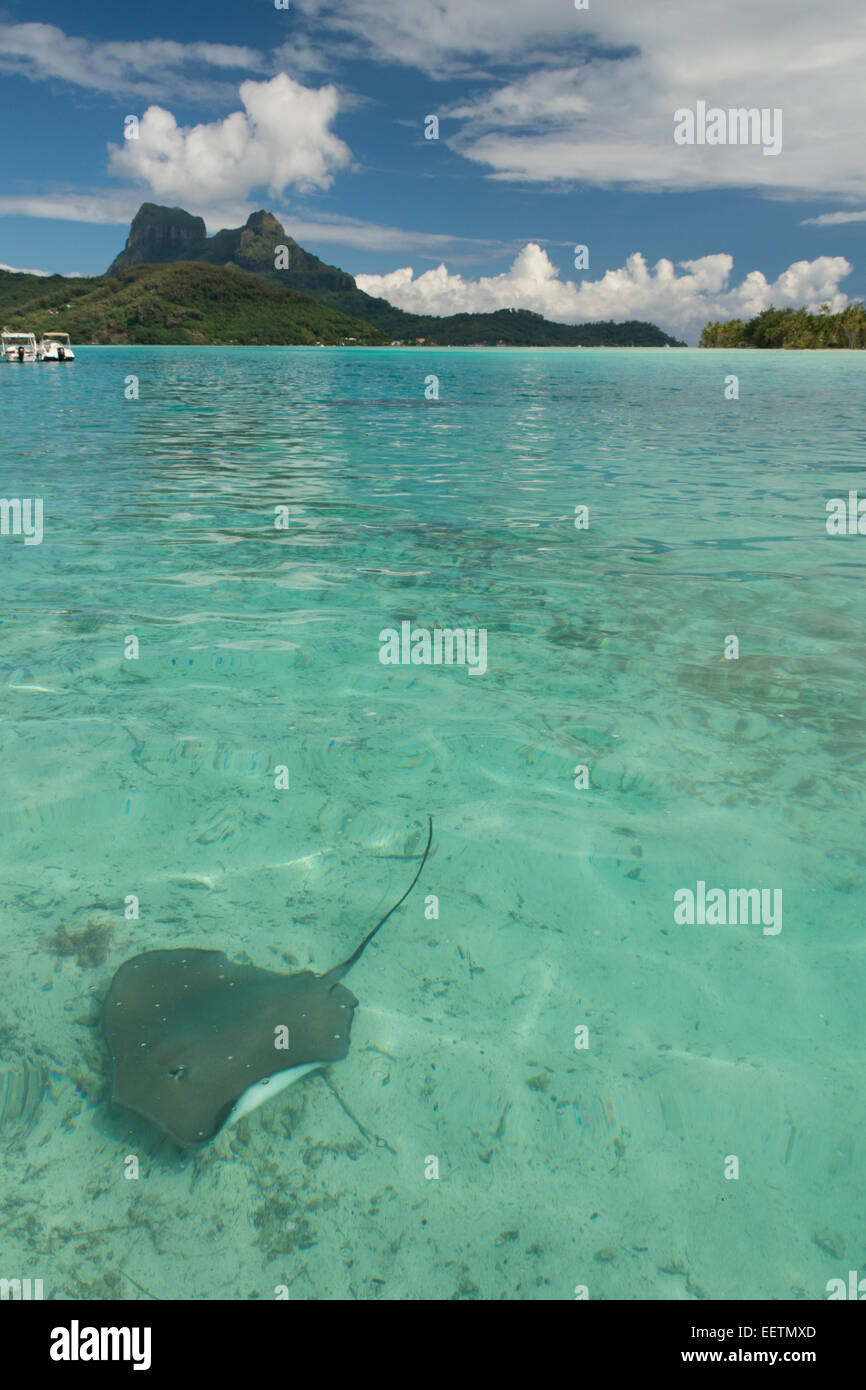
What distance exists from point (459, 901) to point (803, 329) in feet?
509

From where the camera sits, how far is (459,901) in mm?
4047

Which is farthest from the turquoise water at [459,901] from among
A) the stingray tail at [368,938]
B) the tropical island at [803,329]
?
the tropical island at [803,329]

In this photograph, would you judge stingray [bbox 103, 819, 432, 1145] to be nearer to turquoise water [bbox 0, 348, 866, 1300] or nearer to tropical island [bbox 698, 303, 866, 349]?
turquoise water [bbox 0, 348, 866, 1300]

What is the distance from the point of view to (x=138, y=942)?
3.68 meters

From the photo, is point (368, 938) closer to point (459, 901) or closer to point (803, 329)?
point (459, 901)

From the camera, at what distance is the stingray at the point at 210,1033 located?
267 cm

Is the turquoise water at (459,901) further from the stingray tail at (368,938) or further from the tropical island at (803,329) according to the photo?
the tropical island at (803,329)

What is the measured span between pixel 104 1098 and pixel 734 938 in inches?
114

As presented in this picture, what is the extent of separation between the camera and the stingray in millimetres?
2672

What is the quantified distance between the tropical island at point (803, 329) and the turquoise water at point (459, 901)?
5533 inches

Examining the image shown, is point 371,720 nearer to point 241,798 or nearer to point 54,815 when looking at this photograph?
point 241,798

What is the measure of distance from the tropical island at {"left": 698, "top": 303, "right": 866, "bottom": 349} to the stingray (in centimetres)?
14828

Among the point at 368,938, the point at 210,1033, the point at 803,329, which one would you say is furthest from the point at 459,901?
the point at 803,329
